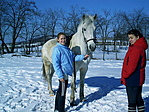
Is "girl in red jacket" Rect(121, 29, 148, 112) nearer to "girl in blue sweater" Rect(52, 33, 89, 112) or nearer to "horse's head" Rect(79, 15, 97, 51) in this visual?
"horse's head" Rect(79, 15, 97, 51)

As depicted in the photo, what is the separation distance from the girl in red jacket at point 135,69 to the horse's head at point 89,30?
0.86 meters

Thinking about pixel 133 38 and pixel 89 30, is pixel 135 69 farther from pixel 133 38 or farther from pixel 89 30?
pixel 89 30

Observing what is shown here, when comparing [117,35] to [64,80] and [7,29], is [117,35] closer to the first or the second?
[7,29]

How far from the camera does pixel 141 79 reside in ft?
6.48

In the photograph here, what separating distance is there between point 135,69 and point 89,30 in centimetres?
133

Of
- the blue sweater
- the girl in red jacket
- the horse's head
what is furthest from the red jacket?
the blue sweater

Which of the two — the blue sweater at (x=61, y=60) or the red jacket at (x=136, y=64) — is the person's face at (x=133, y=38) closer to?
the red jacket at (x=136, y=64)

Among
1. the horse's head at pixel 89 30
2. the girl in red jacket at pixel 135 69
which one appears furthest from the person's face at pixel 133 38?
the horse's head at pixel 89 30

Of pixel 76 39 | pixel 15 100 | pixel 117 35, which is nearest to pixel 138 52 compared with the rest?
pixel 76 39

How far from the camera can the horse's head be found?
8.92 ft

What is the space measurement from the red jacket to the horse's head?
914 millimetres

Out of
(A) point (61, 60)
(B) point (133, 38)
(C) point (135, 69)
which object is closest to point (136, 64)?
(C) point (135, 69)

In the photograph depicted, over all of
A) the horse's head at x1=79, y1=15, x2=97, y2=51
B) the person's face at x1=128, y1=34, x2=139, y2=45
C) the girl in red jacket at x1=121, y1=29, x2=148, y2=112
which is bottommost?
the girl in red jacket at x1=121, y1=29, x2=148, y2=112

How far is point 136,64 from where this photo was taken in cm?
187
